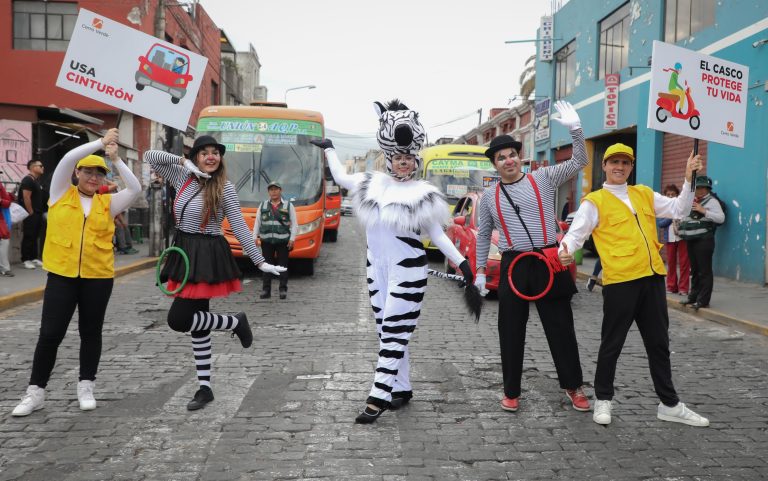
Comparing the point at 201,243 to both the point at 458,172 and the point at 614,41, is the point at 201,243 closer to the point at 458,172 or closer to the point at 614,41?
the point at 458,172

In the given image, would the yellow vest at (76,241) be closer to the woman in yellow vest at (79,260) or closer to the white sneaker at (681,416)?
the woman in yellow vest at (79,260)

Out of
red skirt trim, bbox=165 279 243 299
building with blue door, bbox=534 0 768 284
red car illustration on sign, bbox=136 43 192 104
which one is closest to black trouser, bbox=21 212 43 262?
red car illustration on sign, bbox=136 43 192 104

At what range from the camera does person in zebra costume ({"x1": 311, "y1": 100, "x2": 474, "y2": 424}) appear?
14.2 ft

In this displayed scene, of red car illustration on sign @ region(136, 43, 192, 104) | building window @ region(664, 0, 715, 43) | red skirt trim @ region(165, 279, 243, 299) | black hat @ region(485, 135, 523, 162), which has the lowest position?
red skirt trim @ region(165, 279, 243, 299)

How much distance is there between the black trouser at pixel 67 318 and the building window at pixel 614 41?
16086 millimetres

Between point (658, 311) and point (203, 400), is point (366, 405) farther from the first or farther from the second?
point (658, 311)

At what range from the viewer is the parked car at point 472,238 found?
31.8ft

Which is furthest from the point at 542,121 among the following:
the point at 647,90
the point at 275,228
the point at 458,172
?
the point at 275,228

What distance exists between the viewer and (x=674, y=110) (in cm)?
616

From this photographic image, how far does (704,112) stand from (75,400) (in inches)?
234

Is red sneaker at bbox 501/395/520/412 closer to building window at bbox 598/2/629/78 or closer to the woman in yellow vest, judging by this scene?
the woman in yellow vest

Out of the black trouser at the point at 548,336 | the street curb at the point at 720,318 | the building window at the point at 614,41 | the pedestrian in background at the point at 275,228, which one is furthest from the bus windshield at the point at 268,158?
the building window at the point at 614,41

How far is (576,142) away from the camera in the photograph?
4590 millimetres

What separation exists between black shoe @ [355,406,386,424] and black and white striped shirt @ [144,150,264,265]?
129 cm
